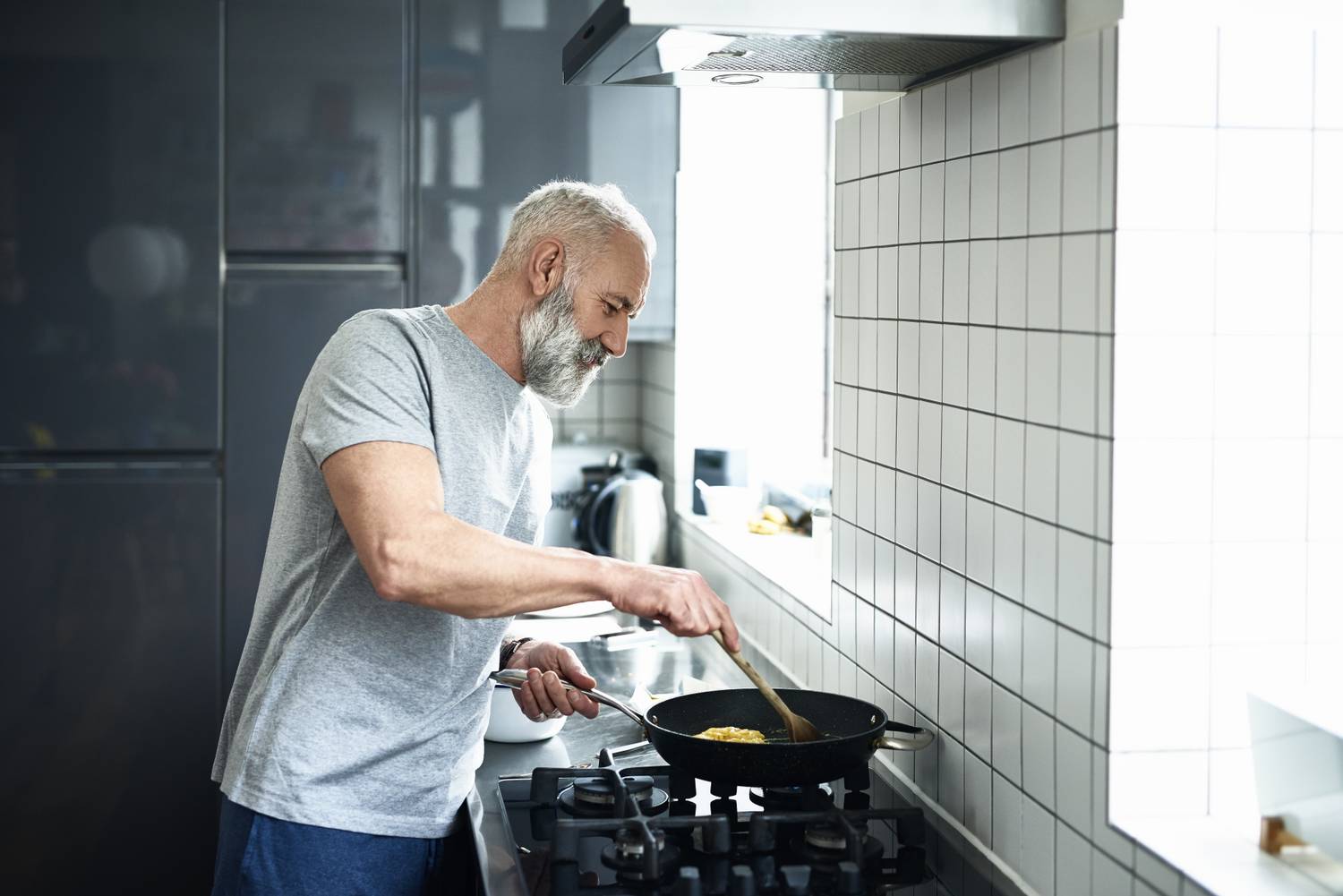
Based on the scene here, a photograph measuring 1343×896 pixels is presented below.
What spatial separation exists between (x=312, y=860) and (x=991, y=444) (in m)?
0.87

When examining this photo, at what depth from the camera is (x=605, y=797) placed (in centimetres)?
155

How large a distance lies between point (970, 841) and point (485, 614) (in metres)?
0.57

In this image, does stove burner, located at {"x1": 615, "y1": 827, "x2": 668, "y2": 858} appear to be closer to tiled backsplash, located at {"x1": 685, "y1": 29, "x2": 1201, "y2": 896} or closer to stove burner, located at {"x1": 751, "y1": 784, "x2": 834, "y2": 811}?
stove burner, located at {"x1": 751, "y1": 784, "x2": 834, "y2": 811}

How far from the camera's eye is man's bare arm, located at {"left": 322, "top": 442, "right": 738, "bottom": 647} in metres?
1.34

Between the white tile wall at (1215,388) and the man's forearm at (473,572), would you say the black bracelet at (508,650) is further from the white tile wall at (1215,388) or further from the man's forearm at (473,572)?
the white tile wall at (1215,388)

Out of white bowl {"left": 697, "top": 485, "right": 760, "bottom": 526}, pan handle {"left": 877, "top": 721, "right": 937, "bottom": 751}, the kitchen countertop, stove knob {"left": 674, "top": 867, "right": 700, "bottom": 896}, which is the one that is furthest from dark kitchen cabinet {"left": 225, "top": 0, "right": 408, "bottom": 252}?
stove knob {"left": 674, "top": 867, "right": 700, "bottom": 896}

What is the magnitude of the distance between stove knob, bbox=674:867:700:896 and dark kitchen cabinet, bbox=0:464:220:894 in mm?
1808

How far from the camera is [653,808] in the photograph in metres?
1.57

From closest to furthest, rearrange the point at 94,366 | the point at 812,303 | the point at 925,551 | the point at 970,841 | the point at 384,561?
the point at 384,561, the point at 970,841, the point at 925,551, the point at 94,366, the point at 812,303

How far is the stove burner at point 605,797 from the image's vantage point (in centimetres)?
154

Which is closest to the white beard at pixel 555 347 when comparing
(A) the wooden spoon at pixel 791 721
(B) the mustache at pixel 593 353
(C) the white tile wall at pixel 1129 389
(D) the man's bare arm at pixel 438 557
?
(B) the mustache at pixel 593 353

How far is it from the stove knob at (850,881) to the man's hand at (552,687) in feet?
1.62

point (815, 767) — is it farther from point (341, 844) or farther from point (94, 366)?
point (94, 366)

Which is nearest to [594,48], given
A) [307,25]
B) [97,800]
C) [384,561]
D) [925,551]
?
[384,561]
